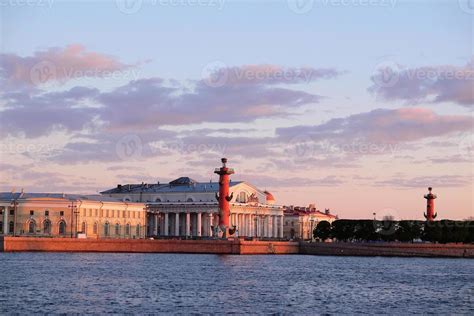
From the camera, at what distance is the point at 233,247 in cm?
8344

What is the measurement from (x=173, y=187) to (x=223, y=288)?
67.9m

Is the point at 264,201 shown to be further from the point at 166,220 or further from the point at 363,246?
the point at 363,246

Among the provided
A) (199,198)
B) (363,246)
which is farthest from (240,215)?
(363,246)

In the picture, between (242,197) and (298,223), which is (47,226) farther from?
(298,223)

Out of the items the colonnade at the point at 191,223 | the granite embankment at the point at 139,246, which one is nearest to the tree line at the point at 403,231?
the colonnade at the point at 191,223

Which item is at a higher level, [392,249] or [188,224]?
[188,224]

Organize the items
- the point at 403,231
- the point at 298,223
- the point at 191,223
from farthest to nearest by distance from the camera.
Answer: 1. the point at 298,223
2. the point at 191,223
3. the point at 403,231

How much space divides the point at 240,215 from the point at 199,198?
450 centimetres

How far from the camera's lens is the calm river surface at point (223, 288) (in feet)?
122

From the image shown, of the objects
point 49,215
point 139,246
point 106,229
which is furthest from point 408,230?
point 49,215

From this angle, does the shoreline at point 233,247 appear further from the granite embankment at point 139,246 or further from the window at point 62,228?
the window at point 62,228

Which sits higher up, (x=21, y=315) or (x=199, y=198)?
(x=199, y=198)

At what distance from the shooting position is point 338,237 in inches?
3920

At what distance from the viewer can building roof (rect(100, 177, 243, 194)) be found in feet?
365
